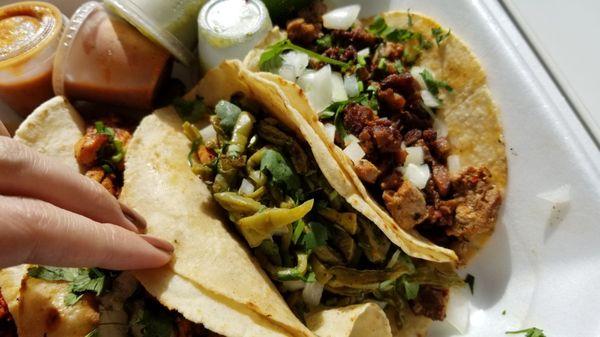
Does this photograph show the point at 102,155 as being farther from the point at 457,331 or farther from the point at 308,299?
the point at 457,331

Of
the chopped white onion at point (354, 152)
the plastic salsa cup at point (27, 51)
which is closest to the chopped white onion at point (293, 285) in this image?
the chopped white onion at point (354, 152)

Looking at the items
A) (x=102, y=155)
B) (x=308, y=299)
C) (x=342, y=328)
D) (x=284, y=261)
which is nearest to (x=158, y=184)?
(x=102, y=155)

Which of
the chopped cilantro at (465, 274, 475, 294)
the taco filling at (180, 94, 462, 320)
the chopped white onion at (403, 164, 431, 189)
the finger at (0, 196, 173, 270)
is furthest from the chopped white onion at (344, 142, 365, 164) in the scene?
the finger at (0, 196, 173, 270)

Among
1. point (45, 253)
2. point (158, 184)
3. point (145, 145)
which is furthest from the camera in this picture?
point (145, 145)

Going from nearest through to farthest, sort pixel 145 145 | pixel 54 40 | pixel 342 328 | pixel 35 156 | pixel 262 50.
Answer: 1. pixel 35 156
2. pixel 342 328
3. pixel 145 145
4. pixel 262 50
5. pixel 54 40

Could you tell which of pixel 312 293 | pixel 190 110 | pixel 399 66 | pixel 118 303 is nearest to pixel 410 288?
pixel 312 293

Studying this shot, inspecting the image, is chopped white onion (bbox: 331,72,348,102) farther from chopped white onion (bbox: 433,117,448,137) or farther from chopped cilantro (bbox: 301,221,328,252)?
chopped cilantro (bbox: 301,221,328,252)

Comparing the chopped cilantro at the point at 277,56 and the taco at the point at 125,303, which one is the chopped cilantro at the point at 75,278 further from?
the chopped cilantro at the point at 277,56
